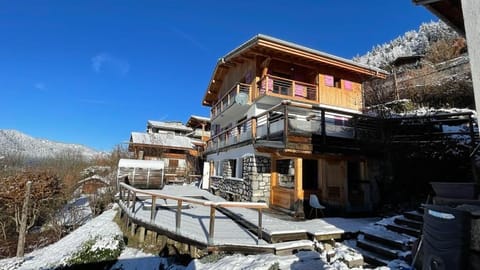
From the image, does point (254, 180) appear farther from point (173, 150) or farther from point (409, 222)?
point (173, 150)

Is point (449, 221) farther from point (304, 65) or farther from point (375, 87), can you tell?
point (375, 87)

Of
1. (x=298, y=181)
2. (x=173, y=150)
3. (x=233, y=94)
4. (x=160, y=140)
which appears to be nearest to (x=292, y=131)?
(x=298, y=181)

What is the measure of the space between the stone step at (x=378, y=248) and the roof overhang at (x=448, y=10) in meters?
4.13

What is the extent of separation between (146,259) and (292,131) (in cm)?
576

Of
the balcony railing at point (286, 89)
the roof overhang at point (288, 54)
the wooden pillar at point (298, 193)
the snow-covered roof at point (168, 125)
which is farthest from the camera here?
the snow-covered roof at point (168, 125)

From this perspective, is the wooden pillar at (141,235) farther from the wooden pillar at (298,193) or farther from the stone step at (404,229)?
the stone step at (404,229)

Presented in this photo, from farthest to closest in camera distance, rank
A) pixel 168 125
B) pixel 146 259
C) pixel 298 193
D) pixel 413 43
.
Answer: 1. pixel 168 125
2. pixel 413 43
3. pixel 298 193
4. pixel 146 259

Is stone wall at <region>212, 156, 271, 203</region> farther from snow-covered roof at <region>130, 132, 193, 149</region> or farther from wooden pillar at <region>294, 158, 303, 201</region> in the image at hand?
snow-covered roof at <region>130, 132, 193, 149</region>

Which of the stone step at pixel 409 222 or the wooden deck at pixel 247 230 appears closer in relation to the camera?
the wooden deck at pixel 247 230

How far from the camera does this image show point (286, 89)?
44.9 feet

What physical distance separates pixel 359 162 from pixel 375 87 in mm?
11134

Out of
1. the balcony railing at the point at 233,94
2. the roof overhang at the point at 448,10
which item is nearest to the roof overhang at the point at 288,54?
the balcony railing at the point at 233,94

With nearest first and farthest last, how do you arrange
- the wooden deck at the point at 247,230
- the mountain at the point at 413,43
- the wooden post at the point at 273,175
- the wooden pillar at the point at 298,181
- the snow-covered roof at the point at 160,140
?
1. the wooden deck at the point at 247,230
2. the wooden pillar at the point at 298,181
3. the wooden post at the point at 273,175
4. the mountain at the point at 413,43
5. the snow-covered roof at the point at 160,140

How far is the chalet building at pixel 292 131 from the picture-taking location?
29.2ft
